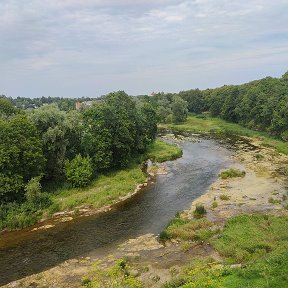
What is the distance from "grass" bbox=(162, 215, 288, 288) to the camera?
23234 millimetres

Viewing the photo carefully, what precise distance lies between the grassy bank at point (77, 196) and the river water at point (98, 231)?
1.72 metres

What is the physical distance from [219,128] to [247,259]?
89.3 meters

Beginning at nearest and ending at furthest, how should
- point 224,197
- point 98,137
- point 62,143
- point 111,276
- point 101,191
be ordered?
point 111,276, point 224,197, point 101,191, point 62,143, point 98,137

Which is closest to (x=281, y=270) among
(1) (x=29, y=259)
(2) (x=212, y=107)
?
(1) (x=29, y=259)

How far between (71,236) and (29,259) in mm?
5760

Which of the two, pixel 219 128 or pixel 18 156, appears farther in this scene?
pixel 219 128

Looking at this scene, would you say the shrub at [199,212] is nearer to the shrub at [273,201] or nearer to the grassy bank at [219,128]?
the shrub at [273,201]

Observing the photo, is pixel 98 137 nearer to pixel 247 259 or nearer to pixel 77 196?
pixel 77 196

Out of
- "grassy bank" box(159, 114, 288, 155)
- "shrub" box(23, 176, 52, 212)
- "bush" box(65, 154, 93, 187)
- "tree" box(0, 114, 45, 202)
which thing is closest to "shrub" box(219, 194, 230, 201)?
"bush" box(65, 154, 93, 187)

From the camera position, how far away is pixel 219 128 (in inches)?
4604

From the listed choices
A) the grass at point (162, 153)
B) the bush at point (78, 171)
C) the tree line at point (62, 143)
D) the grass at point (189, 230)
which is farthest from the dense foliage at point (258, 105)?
the grass at point (189, 230)

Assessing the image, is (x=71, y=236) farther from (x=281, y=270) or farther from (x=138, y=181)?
(x=281, y=270)

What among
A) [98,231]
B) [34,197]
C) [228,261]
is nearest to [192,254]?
[228,261]

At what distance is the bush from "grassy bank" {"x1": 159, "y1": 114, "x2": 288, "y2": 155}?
41.6 metres
